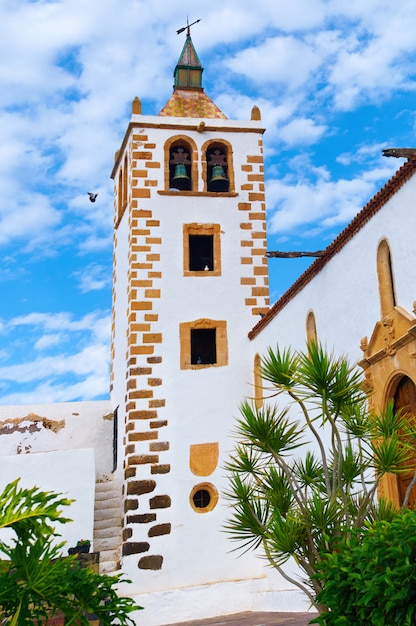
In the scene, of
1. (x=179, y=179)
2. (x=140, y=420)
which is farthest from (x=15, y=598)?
(x=179, y=179)

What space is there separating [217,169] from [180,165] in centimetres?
65

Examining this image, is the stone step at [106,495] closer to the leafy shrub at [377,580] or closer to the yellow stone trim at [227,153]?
the yellow stone trim at [227,153]

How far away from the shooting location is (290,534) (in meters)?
4.97

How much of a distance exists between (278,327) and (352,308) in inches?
102

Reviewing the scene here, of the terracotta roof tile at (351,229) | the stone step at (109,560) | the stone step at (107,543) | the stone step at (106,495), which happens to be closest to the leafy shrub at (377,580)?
the terracotta roof tile at (351,229)

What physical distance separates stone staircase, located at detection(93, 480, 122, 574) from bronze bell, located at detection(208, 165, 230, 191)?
5.40m

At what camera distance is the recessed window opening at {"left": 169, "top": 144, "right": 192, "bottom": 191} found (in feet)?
40.1

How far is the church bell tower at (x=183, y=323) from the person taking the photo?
412 inches

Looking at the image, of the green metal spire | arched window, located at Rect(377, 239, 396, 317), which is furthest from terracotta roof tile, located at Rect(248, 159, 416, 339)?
the green metal spire

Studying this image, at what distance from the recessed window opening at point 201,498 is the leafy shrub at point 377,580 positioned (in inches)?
273

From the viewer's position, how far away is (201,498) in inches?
425

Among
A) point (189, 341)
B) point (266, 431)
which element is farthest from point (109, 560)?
point (266, 431)

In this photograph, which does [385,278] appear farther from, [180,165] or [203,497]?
[180,165]

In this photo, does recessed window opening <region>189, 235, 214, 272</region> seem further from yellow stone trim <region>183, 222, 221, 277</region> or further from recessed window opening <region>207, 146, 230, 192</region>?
recessed window opening <region>207, 146, 230, 192</region>
